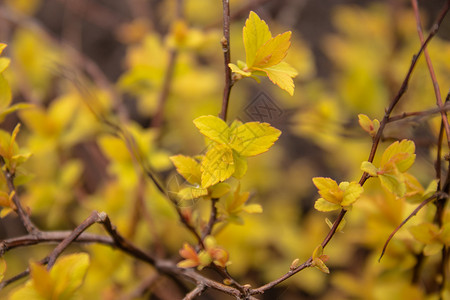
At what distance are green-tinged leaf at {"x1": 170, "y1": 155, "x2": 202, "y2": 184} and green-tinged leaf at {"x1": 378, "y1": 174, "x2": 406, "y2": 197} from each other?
243mm

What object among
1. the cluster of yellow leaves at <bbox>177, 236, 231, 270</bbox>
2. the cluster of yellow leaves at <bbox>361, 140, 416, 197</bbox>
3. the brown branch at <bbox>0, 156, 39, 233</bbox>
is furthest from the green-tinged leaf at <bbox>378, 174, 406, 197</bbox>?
the brown branch at <bbox>0, 156, 39, 233</bbox>

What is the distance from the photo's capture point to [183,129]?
1.46m

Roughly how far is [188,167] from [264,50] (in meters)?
0.19

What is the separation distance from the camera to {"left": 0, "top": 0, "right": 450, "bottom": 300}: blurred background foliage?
3.03 feet

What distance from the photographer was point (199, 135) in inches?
57.6

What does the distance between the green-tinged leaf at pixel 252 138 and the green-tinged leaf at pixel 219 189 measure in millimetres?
52

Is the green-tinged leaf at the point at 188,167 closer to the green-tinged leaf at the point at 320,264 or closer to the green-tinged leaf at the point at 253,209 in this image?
the green-tinged leaf at the point at 253,209

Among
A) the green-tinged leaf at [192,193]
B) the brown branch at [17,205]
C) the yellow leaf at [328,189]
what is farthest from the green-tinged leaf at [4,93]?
the yellow leaf at [328,189]

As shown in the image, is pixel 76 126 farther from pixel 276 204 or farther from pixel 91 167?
pixel 276 204

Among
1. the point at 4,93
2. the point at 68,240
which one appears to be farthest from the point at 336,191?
the point at 4,93

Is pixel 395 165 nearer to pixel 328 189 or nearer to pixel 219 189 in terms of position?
pixel 328 189

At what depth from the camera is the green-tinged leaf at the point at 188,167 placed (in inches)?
21.6

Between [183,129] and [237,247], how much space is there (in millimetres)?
484

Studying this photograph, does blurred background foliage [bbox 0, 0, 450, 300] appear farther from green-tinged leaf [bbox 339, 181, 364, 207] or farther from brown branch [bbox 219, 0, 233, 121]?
green-tinged leaf [bbox 339, 181, 364, 207]
